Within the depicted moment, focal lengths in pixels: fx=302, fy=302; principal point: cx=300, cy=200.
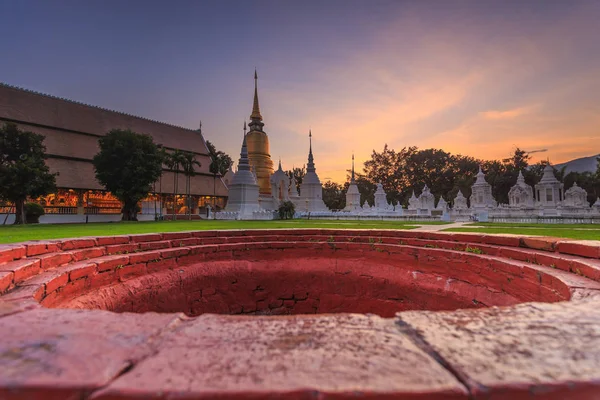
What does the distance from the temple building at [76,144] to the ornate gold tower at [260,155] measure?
6128 mm

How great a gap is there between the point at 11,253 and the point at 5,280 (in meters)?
1.03

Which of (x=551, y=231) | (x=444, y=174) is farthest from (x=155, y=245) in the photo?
(x=444, y=174)

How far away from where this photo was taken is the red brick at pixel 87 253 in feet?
14.4

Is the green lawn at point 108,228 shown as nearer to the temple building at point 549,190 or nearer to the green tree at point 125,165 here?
the green tree at point 125,165

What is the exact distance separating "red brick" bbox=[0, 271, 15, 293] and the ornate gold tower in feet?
102

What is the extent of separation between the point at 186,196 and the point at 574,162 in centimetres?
24452

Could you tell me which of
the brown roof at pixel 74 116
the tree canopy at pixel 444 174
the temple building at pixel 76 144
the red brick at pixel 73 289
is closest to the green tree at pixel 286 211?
the temple building at pixel 76 144

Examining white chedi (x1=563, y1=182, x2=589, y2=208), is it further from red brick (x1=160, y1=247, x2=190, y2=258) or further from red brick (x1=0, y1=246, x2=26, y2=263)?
red brick (x1=0, y1=246, x2=26, y2=263)

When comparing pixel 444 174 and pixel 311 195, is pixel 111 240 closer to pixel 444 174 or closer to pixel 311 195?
pixel 311 195

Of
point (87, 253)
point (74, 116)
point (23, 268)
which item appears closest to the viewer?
point (23, 268)

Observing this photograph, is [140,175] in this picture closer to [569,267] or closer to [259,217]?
[259,217]

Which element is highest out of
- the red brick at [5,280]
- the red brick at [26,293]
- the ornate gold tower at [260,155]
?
the ornate gold tower at [260,155]

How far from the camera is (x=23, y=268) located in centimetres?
330

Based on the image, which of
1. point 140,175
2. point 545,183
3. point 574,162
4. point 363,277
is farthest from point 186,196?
point 574,162
